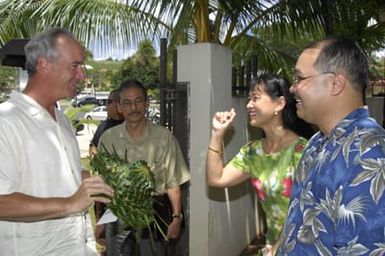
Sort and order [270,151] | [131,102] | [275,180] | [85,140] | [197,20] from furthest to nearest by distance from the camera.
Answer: [85,140]
[197,20]
[131,102]
[270,151]
[275,180]

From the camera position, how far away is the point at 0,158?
2072 millimetres

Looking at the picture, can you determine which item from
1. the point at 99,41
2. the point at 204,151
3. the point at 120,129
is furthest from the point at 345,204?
the point at 99,41

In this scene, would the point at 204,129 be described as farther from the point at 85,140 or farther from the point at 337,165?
the point at 85,140

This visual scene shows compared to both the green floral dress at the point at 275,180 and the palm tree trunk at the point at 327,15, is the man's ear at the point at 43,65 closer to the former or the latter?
the green floral dress at the point at 275,180

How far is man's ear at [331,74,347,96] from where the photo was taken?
1765 millimetres

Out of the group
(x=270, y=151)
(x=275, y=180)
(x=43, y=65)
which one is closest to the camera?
(x=43, y=65)

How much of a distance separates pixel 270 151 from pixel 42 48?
57.7 inches

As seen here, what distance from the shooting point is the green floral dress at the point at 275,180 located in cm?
277

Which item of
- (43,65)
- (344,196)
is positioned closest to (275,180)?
(344,196)

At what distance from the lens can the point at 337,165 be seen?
162cm

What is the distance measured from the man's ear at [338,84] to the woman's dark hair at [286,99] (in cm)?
116

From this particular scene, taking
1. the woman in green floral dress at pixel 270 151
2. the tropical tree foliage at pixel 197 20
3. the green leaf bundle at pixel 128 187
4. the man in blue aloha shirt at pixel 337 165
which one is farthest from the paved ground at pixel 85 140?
the man in blue aloha shirt at pixel 337 165

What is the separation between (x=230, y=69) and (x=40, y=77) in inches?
108

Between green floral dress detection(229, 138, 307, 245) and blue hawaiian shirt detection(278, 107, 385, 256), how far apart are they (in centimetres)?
92
